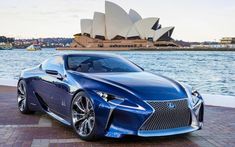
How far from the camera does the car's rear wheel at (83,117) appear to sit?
5449 millimetres

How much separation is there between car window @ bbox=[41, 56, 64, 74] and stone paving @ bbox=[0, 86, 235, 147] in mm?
914

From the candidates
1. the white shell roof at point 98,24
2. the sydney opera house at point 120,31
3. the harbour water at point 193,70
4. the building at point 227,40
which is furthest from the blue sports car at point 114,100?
the building at point 227,40

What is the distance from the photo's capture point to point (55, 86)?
20.8 feet

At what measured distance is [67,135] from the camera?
5945 millimetres

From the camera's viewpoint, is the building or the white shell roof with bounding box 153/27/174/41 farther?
the building

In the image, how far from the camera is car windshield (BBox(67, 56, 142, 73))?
6.42m

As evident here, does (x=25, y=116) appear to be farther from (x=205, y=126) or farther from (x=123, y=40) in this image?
(x=123, y=40)

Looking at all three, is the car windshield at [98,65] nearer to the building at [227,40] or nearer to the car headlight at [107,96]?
the car headlight at [107,96]

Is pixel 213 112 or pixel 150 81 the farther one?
pixel 213 112

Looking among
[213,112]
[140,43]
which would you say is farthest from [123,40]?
[213,112]

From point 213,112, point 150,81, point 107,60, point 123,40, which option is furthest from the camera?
point 123,40

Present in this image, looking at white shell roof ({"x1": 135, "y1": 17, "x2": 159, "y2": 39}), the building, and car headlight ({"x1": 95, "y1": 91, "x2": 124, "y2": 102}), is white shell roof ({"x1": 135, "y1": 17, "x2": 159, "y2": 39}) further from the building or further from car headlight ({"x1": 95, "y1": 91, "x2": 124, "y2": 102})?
car headlight ({"x1": 95, "y1": 91, "x2": 124, "y2": 102})

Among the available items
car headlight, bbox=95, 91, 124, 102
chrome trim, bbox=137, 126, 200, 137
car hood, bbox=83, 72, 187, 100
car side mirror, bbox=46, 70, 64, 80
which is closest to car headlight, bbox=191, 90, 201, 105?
car hood, bbox=83, 72, 187, 100

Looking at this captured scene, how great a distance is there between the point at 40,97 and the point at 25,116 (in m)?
0.75
